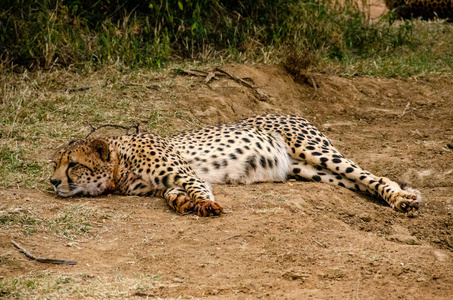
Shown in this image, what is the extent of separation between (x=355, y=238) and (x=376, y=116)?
3.90m

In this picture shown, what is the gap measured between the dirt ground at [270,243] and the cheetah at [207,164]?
0.43 ft

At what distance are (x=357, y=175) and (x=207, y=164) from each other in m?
1.31

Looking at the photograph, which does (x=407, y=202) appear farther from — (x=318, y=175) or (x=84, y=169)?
(x=84, y=169)

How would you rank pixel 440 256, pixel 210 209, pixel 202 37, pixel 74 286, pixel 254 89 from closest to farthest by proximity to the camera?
pixel 74 286, pixel 440 256, pixel 210 209, pixel 254 89, pixel 202 37

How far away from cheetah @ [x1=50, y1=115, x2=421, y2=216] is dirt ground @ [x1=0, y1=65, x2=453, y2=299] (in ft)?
0.43

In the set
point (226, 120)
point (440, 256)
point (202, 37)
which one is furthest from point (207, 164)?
point (202, 37)

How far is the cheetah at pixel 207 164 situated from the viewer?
491 cm

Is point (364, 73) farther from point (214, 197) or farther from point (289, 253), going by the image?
point (289, 253)

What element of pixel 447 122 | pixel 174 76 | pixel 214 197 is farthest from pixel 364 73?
pixel 214 197

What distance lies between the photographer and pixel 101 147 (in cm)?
504

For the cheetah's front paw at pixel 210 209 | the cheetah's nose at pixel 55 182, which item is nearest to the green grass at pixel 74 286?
the cheetah's front paw at pixel 210 209

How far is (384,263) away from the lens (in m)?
Answer: 3.65

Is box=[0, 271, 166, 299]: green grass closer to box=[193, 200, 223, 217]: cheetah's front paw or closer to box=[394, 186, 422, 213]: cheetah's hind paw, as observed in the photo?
box=[193, 200, 223, 217]: cheetah's front paw

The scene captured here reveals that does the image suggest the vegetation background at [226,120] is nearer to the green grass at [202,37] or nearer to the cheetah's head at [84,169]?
the green grass at [202,37]
